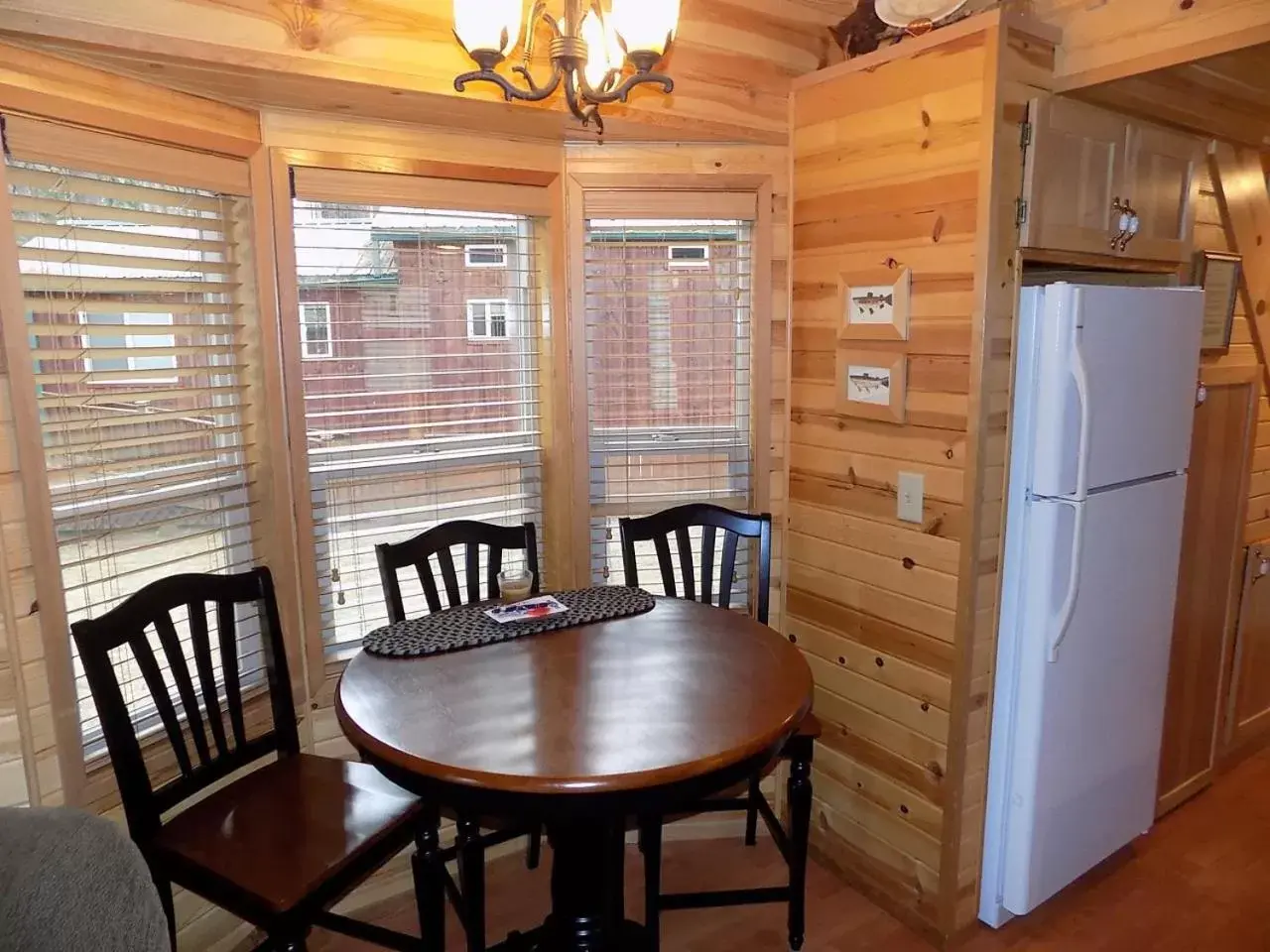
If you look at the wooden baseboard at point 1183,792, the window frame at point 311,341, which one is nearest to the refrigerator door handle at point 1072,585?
the wooden baseboard at point 1183,792

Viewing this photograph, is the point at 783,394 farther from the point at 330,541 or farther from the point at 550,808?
the point at 550,808

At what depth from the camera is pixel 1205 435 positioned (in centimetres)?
264

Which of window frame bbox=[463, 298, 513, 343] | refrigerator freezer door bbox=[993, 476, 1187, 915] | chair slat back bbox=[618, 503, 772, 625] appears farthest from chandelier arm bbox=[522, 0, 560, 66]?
refrigerator freezer door bbox=[993, 476, 1187, 915]

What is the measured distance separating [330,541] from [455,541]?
347mm

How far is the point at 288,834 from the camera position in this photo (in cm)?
177

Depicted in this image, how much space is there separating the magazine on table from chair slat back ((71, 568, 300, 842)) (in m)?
0.54

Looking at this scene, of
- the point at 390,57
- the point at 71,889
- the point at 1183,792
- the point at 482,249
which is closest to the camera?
the point at 71,889

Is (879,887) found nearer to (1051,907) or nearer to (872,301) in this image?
(1051,907)

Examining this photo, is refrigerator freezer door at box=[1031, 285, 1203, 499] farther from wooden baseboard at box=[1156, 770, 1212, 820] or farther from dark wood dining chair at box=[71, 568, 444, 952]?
dark wood dining chair at box=[71, 568, 444, 952]

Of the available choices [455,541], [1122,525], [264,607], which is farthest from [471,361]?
[1122,525]

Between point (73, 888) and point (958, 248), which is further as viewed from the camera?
point (958, 248)

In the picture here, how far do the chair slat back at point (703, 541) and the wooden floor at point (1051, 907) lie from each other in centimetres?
80

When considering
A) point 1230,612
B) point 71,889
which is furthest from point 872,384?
point 71,889

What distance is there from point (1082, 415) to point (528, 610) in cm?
144
